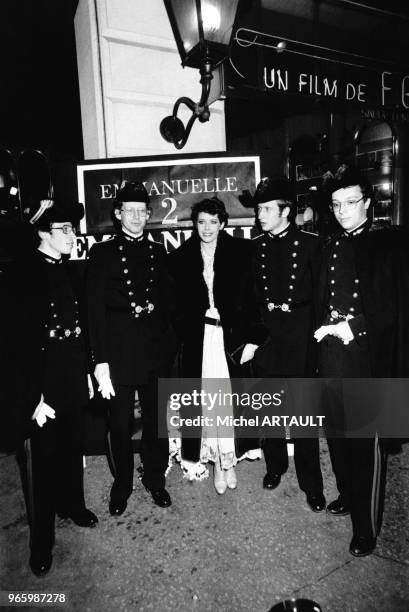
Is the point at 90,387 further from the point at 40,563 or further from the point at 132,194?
the point at 132,194

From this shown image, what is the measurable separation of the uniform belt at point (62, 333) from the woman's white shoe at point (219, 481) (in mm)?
1755

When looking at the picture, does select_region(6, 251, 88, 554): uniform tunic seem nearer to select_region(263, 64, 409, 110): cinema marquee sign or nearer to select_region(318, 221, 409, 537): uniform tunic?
select_region(318, 221, 409, 537): uniform tunic

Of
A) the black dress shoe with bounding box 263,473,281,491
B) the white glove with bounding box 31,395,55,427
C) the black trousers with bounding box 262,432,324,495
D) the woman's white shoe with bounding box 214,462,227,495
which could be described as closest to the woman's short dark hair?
the white glove with bounding box 31,395,55,427

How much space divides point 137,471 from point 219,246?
7.88 ft

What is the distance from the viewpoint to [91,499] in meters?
3.41

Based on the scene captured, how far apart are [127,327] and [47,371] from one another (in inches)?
26.5

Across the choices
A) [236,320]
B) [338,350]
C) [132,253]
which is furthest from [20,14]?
[338,350]

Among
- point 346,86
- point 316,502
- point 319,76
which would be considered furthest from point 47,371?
point 346,86

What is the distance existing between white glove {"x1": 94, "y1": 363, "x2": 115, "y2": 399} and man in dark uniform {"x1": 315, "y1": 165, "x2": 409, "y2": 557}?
1.60 m

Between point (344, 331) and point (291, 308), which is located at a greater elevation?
point (291, 308)

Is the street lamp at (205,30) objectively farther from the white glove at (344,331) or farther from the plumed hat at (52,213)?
the white glove at (344,331)

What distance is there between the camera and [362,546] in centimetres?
256

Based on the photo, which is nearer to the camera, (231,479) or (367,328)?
(367,328)

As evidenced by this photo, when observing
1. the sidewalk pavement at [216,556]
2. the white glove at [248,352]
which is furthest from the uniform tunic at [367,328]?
the white glove at [248,352]
